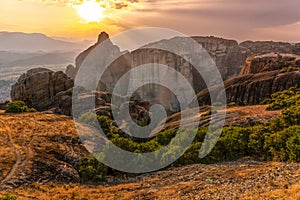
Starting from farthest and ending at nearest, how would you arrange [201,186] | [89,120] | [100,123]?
[89,120]
[100,123]
[201,186]

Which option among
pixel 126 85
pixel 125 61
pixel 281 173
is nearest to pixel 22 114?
pixel 281 173

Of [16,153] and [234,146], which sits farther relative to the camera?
[234,146]

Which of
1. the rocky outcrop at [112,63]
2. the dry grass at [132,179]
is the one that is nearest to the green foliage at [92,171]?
A: the dry grass at [132,179]

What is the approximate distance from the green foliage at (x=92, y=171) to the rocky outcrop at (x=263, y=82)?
58.8 meters

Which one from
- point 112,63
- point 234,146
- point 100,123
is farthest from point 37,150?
point 112,63

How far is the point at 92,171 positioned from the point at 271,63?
81069 mm

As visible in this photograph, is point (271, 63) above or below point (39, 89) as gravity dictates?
above

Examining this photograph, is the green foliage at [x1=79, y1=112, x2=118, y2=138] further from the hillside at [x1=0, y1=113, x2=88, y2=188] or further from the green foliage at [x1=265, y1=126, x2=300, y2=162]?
the green foliage at [x1=265, y1=126, x2=300, y2=162]

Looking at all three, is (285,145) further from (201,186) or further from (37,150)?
(37,150)

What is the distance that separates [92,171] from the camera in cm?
3944

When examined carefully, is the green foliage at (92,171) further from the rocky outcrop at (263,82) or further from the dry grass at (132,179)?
the rocky outcrop at (263,82)

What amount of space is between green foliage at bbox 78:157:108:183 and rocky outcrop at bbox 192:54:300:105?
2315 inches

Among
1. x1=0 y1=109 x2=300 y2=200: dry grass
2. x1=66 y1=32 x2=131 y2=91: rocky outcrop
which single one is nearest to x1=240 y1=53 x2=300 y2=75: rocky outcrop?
x1=0 y1=109 x2=300 y2=200: dry grass

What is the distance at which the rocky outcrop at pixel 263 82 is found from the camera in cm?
8362
